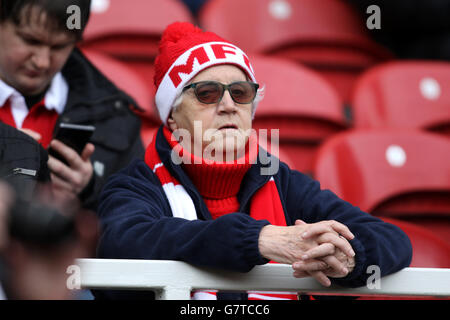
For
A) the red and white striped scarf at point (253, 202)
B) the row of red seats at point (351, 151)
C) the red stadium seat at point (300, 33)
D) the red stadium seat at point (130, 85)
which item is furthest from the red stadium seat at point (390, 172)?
the red stadium seat at point (300, 33)

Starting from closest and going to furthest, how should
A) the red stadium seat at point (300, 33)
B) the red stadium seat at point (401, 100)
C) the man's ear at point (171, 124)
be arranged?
the man's ear at point (171, 124) < the red stadium seat at point (401, 100) < the red stadium seat at point (300, 33)

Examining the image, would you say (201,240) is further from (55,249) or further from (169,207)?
(55,249)

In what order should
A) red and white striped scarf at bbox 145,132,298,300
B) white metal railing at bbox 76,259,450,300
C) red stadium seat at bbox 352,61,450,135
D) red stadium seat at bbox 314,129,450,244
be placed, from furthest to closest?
red stadium seat at bbox 352,61,450,135 → red stadium seat at bbox 314,129,450,244 → red and white striped scarf at bbox 145,132,298,300 → white metal railing at bbox 76,259,450,300

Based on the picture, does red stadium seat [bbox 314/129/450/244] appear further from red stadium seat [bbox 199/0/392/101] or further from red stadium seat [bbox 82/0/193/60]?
red stadium seat [bbox 82/0/193/60]

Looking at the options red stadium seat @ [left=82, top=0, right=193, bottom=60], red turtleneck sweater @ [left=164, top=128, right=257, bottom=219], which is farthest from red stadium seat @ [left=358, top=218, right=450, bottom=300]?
red stadium seat @ [left=82, top=0, right=193, bottom=60]

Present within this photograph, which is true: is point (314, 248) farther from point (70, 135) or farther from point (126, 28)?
point (126, 28)

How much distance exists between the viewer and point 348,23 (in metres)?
2.96

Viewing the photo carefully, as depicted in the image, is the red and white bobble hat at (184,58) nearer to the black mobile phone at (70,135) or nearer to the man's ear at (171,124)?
the man's ear at (171,124)

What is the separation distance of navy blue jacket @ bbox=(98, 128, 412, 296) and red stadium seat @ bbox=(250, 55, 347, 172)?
0.92m

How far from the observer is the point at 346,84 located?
2861 millimetres

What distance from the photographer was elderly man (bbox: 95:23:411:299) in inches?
37.7

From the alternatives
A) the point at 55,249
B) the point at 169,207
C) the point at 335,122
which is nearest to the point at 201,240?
the point at 169,207

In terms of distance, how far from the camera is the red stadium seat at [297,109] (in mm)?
2191

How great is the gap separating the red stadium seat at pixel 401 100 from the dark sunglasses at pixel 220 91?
118cm
